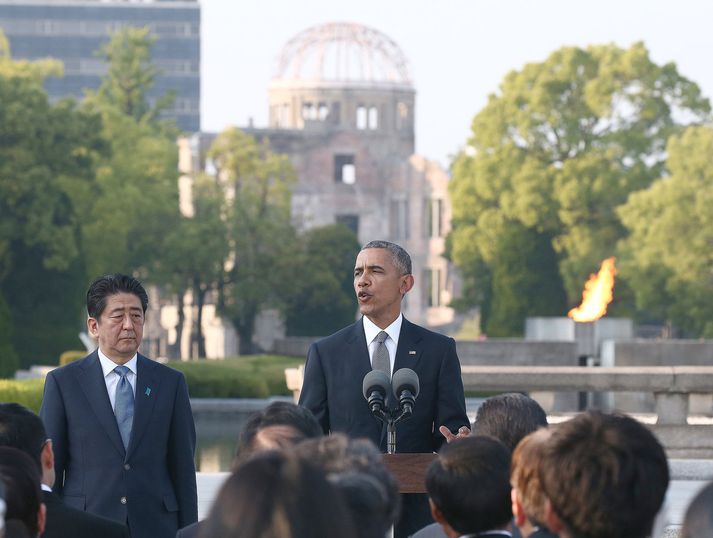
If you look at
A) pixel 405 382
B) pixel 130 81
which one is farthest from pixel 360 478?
pixel 130 81

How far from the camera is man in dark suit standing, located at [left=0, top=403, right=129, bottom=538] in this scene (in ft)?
17.8

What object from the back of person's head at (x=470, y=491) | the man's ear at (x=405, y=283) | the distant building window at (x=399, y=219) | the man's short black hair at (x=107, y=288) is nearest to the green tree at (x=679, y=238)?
the man's ear at (x=405, y=283)

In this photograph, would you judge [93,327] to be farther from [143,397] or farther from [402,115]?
[402,115]

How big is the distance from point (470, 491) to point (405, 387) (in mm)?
1854

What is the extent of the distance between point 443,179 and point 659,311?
1541 inches

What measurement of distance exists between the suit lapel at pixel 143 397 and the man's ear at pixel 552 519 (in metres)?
2.89

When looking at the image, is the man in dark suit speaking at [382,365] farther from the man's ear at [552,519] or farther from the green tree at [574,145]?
the green tree at [574,145]

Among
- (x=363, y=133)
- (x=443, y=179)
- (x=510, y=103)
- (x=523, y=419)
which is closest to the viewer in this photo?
(x=523, y=419)

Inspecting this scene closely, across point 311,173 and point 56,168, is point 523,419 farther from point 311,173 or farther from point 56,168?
point 311,173

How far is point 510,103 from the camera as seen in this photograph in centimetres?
5097

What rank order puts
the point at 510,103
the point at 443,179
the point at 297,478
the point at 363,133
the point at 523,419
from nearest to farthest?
1. the point at 297,478
2. the point at 523,419
3. the point at 510,103
4. the point at 443,179
5. the point at 363,133

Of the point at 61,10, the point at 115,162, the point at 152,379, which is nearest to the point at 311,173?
the point at 115,162

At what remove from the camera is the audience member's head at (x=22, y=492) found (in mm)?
4496

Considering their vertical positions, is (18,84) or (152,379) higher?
(18,84)
